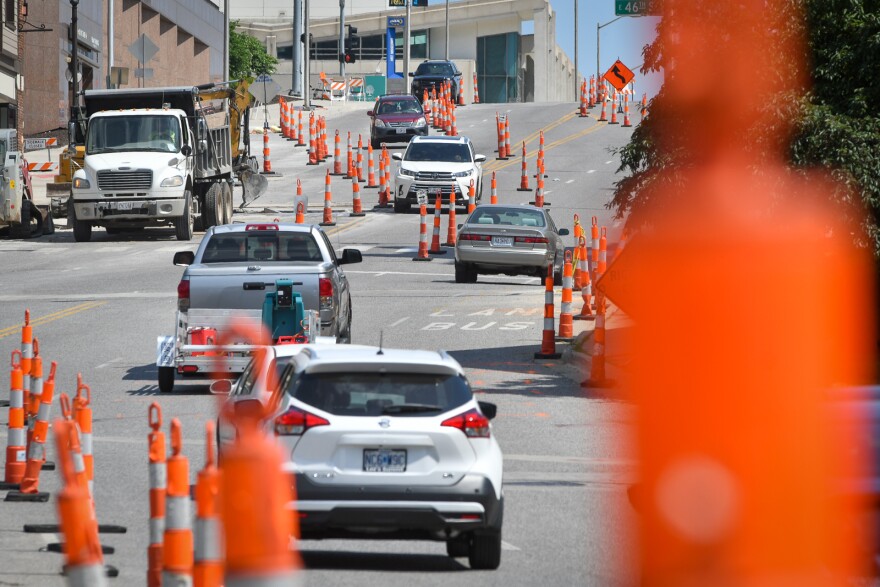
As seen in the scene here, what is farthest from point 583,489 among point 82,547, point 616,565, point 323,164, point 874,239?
point 323,164

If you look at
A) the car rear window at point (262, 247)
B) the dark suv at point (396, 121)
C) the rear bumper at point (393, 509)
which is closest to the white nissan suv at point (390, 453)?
the rear bumper at point (393, 509)

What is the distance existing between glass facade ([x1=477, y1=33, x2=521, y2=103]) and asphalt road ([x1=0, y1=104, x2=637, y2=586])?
78656 mm

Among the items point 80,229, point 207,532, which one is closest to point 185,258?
point 207,532

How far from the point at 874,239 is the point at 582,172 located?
119 ft

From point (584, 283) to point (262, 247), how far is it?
798 cm

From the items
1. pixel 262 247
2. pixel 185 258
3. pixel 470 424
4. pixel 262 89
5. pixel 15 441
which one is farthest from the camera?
pixel 262 89

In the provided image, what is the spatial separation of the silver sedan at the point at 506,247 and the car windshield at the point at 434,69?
45.9 metres

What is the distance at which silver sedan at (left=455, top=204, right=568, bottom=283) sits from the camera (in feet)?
101

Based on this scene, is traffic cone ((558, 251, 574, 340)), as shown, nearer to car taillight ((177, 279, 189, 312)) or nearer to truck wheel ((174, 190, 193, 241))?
car taillight ((177, 279, 189, 312))

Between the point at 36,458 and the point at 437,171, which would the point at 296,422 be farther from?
the point at 437,171

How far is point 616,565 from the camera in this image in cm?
1021

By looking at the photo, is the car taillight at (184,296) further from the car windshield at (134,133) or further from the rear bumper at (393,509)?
the car windshield at (134,133)

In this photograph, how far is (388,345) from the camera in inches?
884

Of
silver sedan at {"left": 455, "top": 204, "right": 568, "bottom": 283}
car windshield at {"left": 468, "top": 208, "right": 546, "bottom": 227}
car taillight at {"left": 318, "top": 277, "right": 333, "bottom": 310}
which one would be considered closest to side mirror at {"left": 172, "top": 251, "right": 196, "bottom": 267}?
car taillight at {"left": 318, "top": 277, "right": 333, "bottom": 310}
